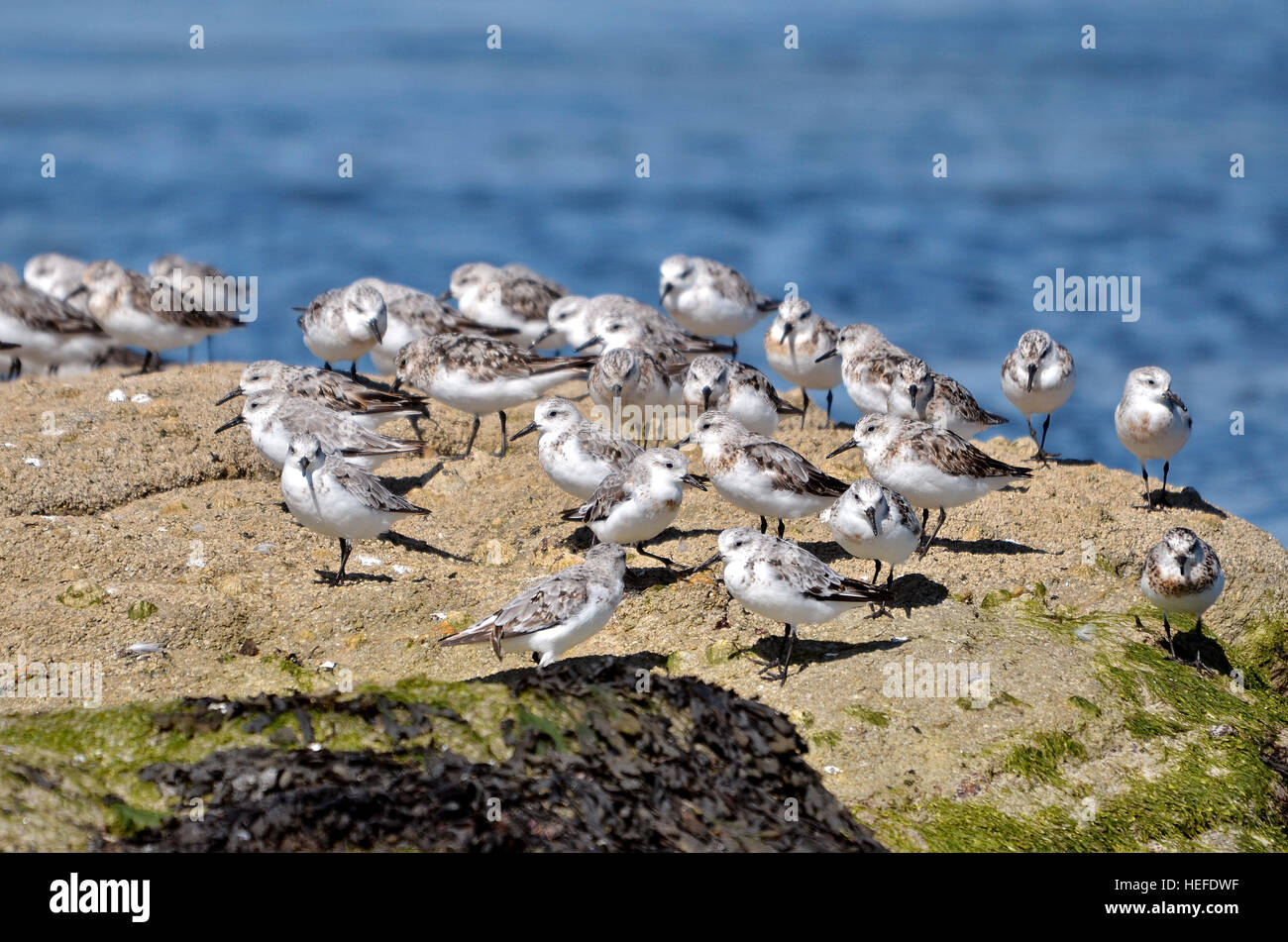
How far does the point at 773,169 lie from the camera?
131ft

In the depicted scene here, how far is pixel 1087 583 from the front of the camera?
34.2 feet

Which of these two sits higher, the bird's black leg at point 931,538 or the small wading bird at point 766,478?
the small wading bird at point 766,478

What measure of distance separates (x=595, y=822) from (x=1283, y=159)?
37645 mm

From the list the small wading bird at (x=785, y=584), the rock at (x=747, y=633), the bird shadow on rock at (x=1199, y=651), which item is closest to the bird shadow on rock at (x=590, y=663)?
the rock at (x=747, y=633)

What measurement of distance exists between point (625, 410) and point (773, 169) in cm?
2746

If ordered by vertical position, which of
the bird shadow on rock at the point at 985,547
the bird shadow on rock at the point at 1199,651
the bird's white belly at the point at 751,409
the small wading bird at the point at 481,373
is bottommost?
the bird shadow on rock at the point at 1199,651

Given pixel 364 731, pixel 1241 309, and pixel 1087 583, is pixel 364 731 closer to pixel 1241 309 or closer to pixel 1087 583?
pixel 1087 583

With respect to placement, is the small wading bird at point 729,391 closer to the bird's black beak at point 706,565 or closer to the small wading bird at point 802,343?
the small wading bird at point 802,343

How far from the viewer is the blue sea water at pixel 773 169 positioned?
2934 cm

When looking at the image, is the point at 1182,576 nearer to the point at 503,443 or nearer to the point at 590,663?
the point at 590,663

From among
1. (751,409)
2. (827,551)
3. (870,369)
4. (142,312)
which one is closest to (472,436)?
(751,409)

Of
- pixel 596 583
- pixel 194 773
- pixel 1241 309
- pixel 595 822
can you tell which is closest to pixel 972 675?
pixel 596 583

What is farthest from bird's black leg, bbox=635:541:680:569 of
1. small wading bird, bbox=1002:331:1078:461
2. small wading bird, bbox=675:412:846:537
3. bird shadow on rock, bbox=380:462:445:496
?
small wading bird, bbox=1002:331:1078:461

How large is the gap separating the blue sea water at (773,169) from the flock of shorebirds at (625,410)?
1043 cm
